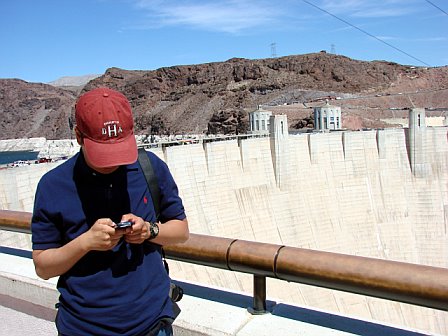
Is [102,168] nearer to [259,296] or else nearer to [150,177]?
[150,177]

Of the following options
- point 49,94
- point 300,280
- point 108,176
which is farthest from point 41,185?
point 49,94

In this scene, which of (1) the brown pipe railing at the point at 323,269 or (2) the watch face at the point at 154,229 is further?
(1) the brown pipe railing at the point at 323,269

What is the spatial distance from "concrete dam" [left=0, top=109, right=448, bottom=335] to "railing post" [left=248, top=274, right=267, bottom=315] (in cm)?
956

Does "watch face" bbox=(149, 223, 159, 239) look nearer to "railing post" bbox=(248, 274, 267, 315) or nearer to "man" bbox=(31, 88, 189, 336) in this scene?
"man" bbox=(31, 88, 189, 336)

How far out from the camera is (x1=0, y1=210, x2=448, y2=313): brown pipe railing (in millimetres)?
2252

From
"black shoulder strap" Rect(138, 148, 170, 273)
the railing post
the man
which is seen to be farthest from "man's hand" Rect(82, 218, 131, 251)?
the railing post

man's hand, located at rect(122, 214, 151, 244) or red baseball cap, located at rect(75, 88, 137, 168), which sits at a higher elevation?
red baseball cap, located at rect(75, 88, 137, 168)

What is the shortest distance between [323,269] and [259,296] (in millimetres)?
483

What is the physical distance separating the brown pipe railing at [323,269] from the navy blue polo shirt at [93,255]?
100 cm

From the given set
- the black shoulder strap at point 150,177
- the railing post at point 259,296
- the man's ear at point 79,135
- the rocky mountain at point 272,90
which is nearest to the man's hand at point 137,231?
the black shoulder strap at point 150,177

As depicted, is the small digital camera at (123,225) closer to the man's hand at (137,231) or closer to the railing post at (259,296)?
the man's hand at (137,231)

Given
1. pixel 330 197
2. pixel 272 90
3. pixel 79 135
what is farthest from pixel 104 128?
pixel 272 90

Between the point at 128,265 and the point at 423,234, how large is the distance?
62.6ft

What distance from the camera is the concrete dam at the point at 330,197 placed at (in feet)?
48.1
